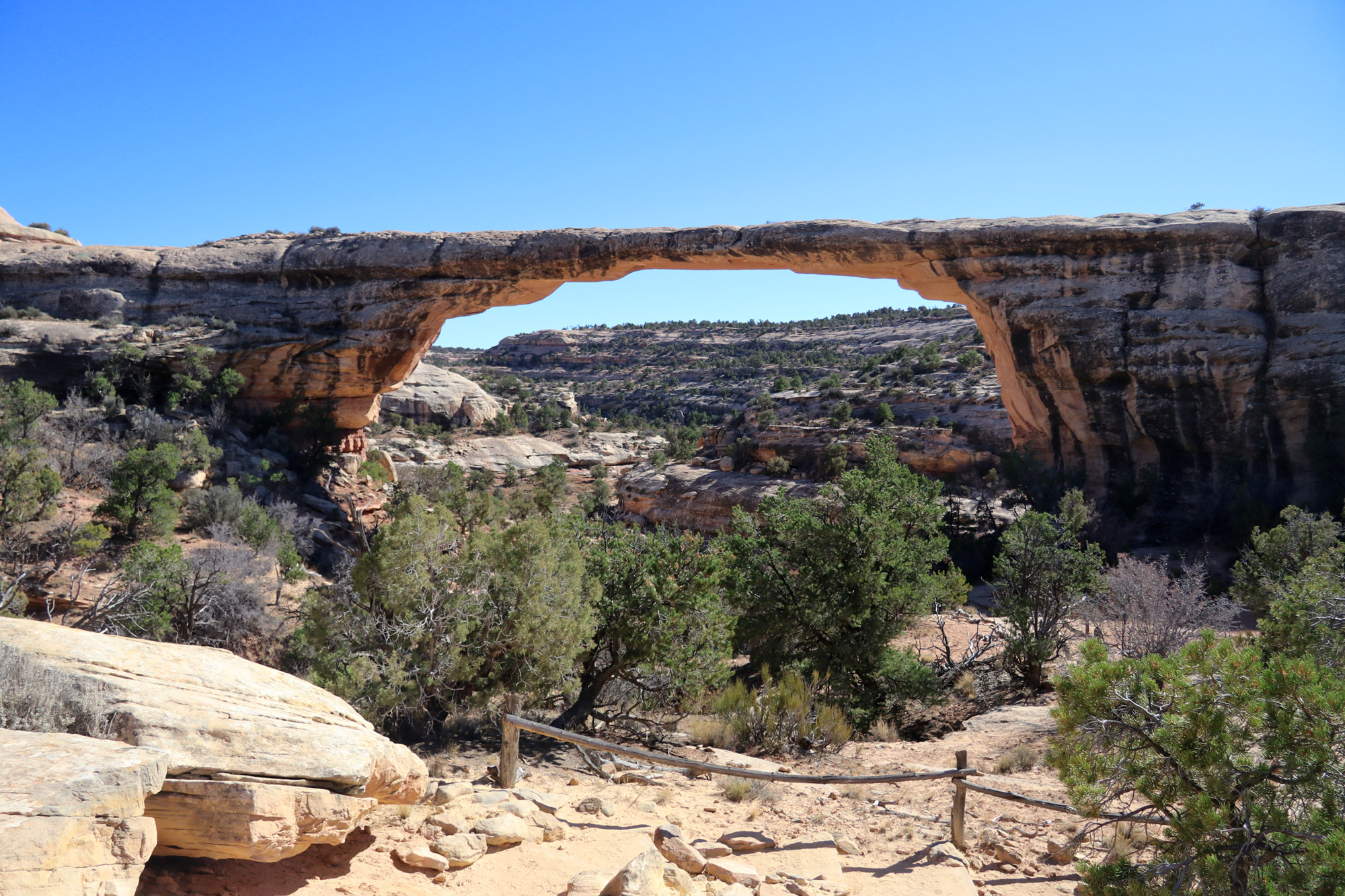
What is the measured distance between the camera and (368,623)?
7.04m

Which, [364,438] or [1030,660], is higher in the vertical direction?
[364,438]

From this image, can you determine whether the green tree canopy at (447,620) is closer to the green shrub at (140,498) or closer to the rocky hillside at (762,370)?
the green shrub at (140,498)

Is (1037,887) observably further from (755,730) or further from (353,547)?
(353,547)

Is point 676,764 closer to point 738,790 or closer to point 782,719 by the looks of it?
point 738,790

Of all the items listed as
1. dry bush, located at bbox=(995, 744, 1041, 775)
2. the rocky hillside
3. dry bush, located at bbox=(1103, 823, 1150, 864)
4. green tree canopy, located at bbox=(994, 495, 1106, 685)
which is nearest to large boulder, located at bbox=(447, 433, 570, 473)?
the rocky hillside

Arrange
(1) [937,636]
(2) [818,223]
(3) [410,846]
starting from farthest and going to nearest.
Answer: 1. (2) [818,223]
2. (1) [937,636]
3. (3) [410,846]

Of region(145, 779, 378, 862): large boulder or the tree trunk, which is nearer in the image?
region(145, 779, 378, 862): large boulder

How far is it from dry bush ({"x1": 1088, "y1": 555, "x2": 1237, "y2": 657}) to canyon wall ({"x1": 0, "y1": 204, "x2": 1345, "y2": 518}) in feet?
20.4

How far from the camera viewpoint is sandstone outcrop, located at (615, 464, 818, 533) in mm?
23625

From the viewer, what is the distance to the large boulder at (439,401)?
35.2 metres

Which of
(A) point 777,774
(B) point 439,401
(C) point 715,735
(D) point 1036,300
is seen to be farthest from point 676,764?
(B) point 439,401

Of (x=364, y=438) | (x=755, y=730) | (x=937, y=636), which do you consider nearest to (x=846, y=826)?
(x=755, y=730)

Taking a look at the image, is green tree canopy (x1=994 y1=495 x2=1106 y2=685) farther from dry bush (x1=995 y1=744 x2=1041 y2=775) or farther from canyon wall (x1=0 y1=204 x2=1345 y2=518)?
canyon wall (x1=0 y1=204 x2=1345 y2=518)

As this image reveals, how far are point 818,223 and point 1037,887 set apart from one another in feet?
46.7
